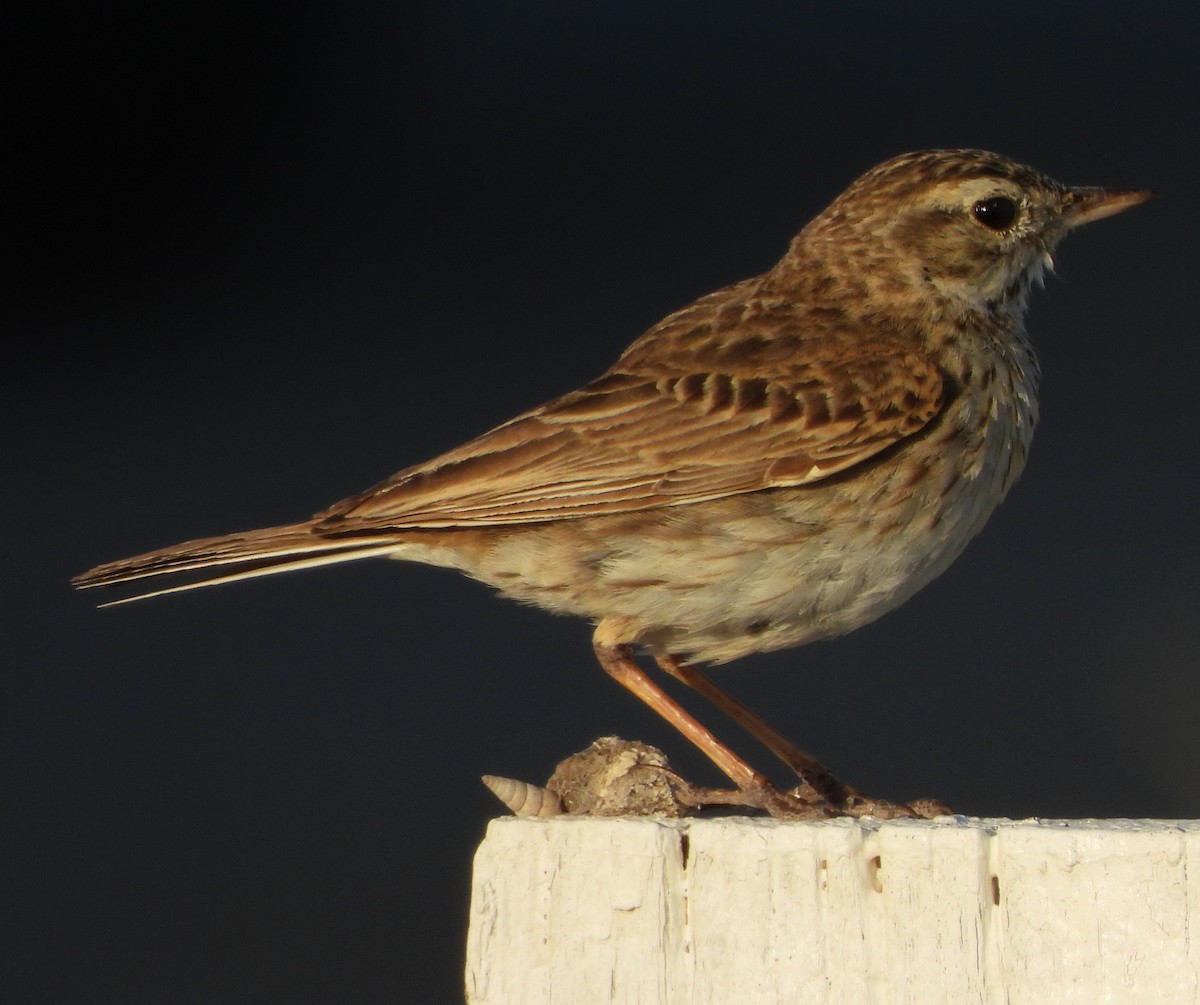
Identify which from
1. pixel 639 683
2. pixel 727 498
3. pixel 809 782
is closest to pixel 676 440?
pixel 727 498

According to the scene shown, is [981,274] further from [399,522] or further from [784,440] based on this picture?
[399,522]

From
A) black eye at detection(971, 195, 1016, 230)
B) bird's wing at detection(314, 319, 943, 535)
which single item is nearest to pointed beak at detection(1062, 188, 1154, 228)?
black eye at detection(971, 195, 1016, 230)

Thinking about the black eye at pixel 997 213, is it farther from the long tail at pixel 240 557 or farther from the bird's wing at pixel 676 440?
the long tail at pixel 240 557

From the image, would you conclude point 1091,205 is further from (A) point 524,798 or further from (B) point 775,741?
(A) point 524,798

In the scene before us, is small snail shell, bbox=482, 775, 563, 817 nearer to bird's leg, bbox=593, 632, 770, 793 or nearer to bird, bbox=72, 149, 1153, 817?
bird, bbox=72, 149, 1153, 817

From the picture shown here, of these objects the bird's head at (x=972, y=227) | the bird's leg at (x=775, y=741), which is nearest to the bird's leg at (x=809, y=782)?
the bird's leg at (x=775, y=741)

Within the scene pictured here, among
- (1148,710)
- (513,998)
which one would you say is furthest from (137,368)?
(513,998)
